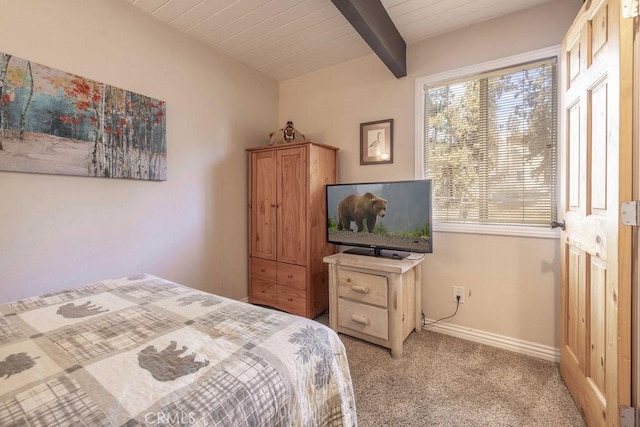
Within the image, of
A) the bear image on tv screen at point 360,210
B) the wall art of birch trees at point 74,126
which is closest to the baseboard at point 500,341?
the bear image on tv screen at point 360,210

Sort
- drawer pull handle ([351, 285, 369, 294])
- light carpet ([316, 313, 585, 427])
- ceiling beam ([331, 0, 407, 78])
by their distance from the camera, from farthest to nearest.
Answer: drawer pull handle ([351, 285, 369, 294]), ceiling beam ([331, 0, 407, 78]), light carpet ([316, 313, 585, 427])

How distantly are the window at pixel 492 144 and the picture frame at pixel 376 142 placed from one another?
268 millimetres

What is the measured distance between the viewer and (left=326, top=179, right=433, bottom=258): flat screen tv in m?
2.12

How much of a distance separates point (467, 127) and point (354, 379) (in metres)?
2.04

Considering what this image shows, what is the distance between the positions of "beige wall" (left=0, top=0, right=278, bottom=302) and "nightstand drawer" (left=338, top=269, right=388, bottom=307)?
3.94ft

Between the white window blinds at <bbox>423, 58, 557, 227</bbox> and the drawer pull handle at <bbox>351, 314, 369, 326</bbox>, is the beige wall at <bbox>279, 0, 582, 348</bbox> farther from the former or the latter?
the drawer pull handle at <bbox>351, 314, 369, 326</bbox>

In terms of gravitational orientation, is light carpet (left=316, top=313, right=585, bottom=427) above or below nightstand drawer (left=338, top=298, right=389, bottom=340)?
below

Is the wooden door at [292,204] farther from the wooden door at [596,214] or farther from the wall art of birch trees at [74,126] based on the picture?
the wooden door at [596,214]

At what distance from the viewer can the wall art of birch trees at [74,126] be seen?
1.56 metres

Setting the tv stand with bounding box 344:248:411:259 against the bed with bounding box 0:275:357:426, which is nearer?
the bed with bounding box 0:275:357:426

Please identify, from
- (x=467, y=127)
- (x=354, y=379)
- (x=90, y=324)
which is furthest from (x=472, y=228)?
(x=90, y=324)

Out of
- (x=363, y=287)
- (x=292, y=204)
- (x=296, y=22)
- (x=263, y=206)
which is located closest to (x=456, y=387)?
(x=363, y=287)

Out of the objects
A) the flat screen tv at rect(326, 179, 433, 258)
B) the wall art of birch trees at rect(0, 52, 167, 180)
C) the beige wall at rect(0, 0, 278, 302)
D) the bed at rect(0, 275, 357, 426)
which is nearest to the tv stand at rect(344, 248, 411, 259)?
the flat screen tv at rect(326, 179, 433, 258)

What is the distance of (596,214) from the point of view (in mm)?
1305
